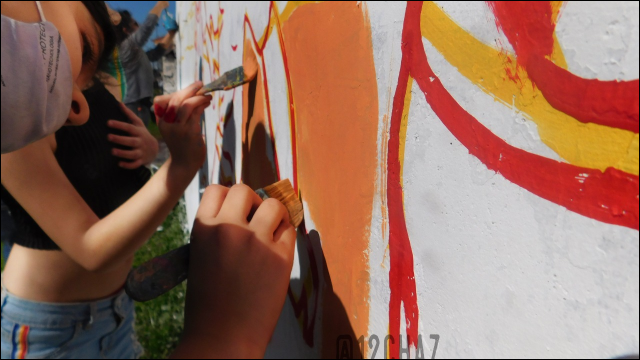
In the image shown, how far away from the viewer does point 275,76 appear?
1.01m

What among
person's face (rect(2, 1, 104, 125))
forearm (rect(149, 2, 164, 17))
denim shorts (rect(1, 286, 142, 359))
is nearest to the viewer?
person's face (rect(2, 1, 104, 125))

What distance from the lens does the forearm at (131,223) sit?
36.7 inches

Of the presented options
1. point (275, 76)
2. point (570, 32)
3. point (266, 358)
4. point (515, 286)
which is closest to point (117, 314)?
point (266, 358)

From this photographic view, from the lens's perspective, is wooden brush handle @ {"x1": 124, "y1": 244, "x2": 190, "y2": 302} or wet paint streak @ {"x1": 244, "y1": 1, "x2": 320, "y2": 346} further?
wet paint streak @ {"x1": 244, "y1": 1, "x2": 320, "y2": 346}

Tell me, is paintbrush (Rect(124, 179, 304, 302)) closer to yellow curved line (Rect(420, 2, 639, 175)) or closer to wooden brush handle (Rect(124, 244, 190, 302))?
wooden brush handle (Rect(124, 244, 190, 302))

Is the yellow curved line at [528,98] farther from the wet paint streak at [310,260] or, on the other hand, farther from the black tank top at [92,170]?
the black tank top at [92,170]

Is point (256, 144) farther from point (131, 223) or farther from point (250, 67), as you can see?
point (131, 223)

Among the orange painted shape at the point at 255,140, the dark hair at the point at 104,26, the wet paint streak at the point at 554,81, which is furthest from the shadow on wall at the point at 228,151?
the wet paint streak at the point at 554,81

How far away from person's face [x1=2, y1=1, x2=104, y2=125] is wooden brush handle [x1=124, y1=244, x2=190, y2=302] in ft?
1.49

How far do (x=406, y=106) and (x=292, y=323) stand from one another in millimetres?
692

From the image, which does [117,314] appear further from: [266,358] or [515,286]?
[515,286]

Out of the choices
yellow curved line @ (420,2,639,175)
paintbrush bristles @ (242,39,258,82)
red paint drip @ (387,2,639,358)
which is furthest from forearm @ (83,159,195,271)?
yellow curved line @ (420,2,639,175)

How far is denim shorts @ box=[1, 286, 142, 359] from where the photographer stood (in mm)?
1214

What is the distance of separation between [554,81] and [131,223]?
0.91m
